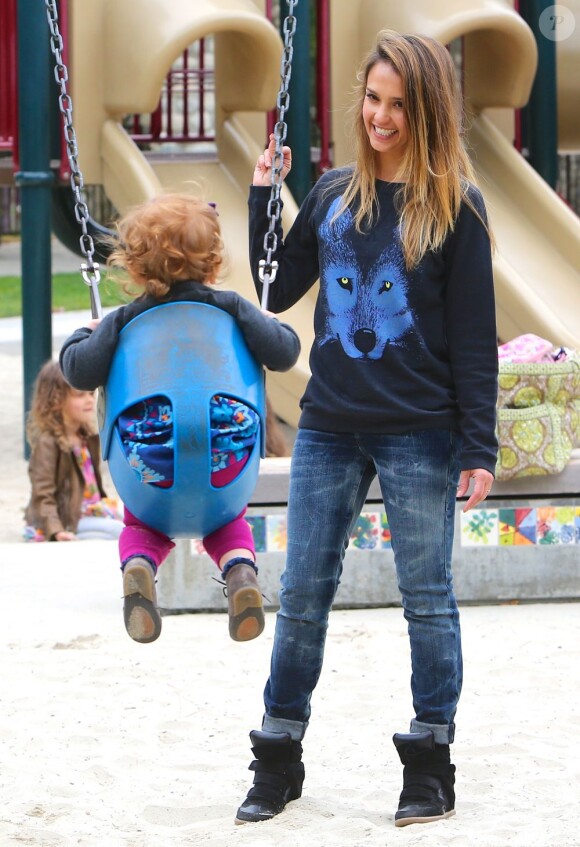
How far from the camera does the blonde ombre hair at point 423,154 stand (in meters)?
3.02

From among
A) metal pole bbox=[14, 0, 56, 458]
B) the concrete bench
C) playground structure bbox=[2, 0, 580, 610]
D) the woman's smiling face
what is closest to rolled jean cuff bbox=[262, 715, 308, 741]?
the woman's smiling face

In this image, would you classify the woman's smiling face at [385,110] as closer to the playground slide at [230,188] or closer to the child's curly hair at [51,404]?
the child's curly hair at [51,404]

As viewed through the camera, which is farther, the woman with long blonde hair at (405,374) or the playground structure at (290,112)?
the playground structure at (290,112)

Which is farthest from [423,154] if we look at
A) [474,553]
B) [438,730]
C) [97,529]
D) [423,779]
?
[97,529]

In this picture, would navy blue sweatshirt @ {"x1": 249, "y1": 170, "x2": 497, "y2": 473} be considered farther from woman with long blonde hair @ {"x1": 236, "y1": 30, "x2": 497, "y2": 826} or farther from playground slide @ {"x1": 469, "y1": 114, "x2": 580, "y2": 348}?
playground slide @ {"x1": 469, "y1": 114, "x2": 580, "y2": 348}

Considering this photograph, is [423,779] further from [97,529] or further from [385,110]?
[97,529]

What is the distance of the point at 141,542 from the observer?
3234 millimetres

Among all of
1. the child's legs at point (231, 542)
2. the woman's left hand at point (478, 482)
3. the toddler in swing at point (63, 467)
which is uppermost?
the woman's left hand at point (478, 482)

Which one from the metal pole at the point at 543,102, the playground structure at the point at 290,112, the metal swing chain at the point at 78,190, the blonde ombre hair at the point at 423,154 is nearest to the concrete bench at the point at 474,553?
the metal swing chain at the point at 78,190

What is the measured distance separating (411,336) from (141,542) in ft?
2.54

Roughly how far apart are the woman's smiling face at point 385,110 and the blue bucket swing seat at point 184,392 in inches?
20.4

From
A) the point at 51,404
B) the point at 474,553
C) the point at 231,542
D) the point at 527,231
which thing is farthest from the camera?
the point at 527,231

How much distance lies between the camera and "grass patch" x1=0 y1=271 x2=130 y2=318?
18250 mm

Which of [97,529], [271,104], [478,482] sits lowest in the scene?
[97,529]
